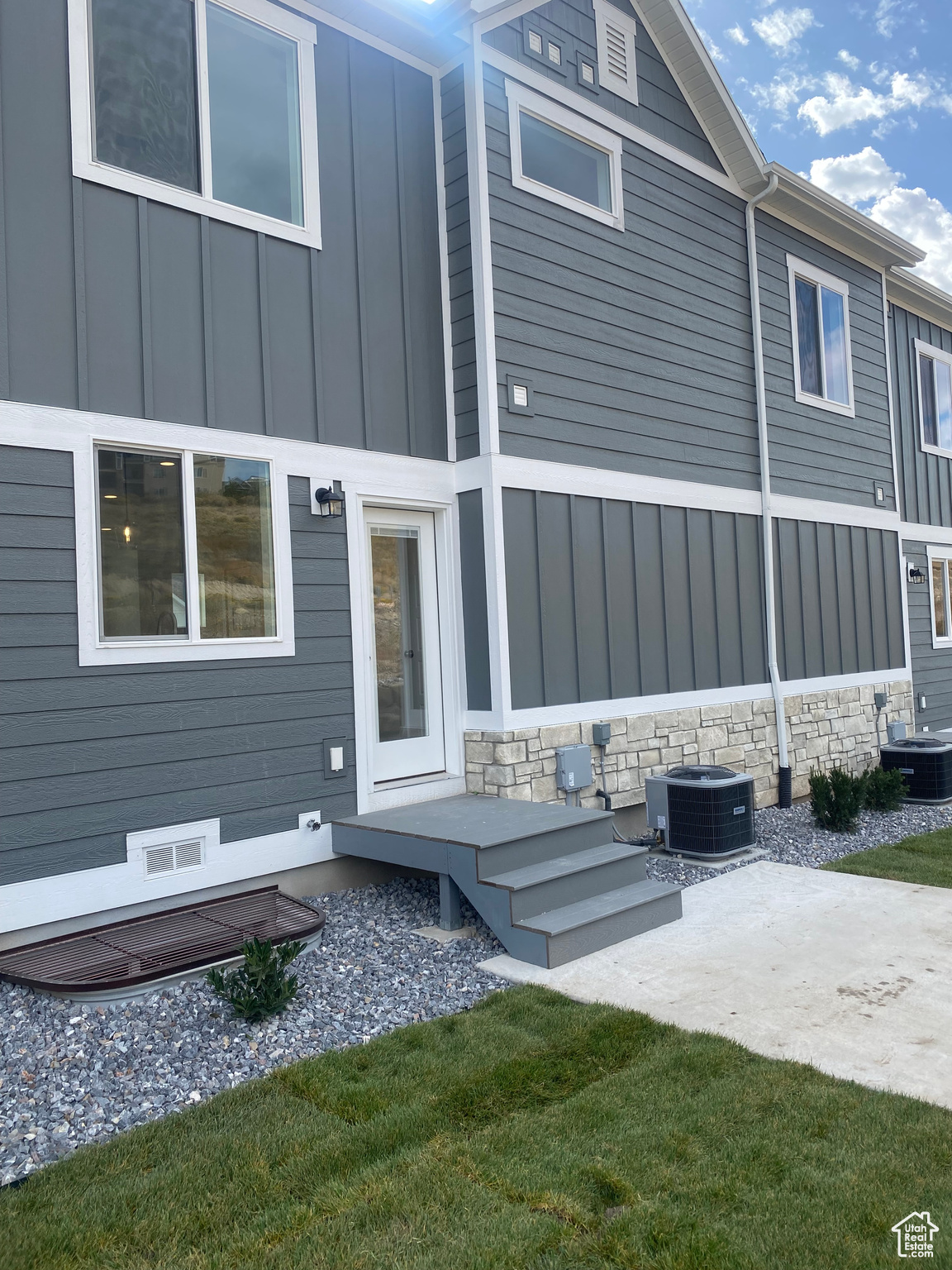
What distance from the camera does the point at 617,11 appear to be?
294 inches

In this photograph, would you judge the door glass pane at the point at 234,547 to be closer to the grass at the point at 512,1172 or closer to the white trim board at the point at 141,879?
the white trim board at the point at 141,879

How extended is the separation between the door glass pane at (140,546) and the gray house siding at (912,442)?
908 cm

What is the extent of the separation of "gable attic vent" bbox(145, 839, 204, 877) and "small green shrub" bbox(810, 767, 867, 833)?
5.04 m

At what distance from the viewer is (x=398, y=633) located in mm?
6137

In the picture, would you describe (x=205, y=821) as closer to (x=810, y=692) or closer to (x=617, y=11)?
(x=810, y=692)

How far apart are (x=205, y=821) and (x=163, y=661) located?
892mm

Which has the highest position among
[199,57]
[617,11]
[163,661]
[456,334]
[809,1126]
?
[617,11]

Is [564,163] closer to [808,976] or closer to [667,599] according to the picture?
[667,599]

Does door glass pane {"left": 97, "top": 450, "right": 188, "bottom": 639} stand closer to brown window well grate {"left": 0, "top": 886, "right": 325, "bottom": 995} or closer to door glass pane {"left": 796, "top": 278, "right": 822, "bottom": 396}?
brown window well grate {"left": 0, "top": 886, "right": 325, "bottom": 995}

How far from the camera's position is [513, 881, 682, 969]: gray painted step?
14.6 feet

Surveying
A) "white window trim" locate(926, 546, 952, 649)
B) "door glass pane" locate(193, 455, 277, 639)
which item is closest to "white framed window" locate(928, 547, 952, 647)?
"white window trim" locate(926, 546, 952, 649)

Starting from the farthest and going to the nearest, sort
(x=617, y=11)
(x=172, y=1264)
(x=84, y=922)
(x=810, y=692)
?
(x=810, y=692) → (x=617, y=11) → (x=84, y=922) → (x=172, y=1264)

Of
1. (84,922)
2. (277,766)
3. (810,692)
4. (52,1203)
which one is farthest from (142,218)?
(810,692)

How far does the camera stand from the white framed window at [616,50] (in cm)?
728
